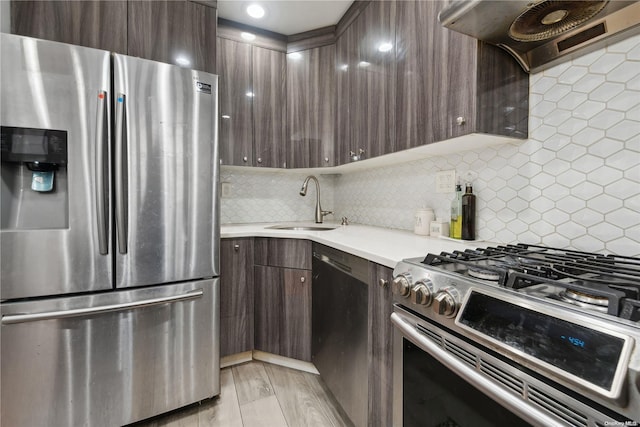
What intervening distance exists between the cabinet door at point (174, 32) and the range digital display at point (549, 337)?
1.72m

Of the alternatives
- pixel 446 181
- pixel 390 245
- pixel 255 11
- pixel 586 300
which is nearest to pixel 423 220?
pixel 446 181

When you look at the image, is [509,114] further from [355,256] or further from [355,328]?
[355,328]

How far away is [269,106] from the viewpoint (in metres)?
2.10

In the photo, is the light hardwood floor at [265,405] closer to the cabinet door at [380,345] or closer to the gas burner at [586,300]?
the cabinet door at [380,345]

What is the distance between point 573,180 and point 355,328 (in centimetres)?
105

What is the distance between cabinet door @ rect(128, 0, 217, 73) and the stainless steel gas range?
1584mm

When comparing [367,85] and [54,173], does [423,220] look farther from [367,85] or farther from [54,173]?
[54,173]

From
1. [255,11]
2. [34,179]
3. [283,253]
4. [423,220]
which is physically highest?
[255,11]

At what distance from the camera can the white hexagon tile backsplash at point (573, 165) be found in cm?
89

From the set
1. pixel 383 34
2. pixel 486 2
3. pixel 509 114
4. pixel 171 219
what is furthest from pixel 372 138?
pixel 171 219

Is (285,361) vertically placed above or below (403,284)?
below

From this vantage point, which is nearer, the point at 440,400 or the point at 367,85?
the point at 440,400

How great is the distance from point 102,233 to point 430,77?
5.26ft

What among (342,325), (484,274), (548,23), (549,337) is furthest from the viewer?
(342,325)
